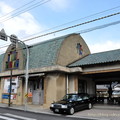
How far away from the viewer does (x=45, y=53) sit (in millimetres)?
17906

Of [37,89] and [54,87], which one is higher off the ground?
[54,87]

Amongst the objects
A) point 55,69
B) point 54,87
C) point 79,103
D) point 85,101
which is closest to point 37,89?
point 54,87

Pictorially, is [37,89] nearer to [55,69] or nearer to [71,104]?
[55,69]

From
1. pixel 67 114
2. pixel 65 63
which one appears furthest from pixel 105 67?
pixel 67 114

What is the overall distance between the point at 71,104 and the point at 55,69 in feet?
13.7

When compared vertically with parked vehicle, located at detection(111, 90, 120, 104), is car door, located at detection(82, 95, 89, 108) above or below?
above

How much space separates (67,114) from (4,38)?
25.8ft

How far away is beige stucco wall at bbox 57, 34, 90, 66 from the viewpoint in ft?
55.0

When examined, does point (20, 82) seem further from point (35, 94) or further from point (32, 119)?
point (32, 119)

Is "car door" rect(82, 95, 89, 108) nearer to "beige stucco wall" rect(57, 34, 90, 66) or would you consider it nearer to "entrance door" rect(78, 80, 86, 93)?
"beige stucco wall" rect(57, 34, 90, 66)

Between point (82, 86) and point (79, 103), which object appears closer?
point (79, 103)

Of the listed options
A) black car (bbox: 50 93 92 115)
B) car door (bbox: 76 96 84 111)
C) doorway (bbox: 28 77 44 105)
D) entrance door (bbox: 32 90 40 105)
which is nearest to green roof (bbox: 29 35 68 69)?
doorway (bbox: 28 77 44 105)

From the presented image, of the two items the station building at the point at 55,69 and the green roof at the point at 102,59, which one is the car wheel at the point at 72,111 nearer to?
the station building at the point at 55,69

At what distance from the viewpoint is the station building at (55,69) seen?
1550 cm
